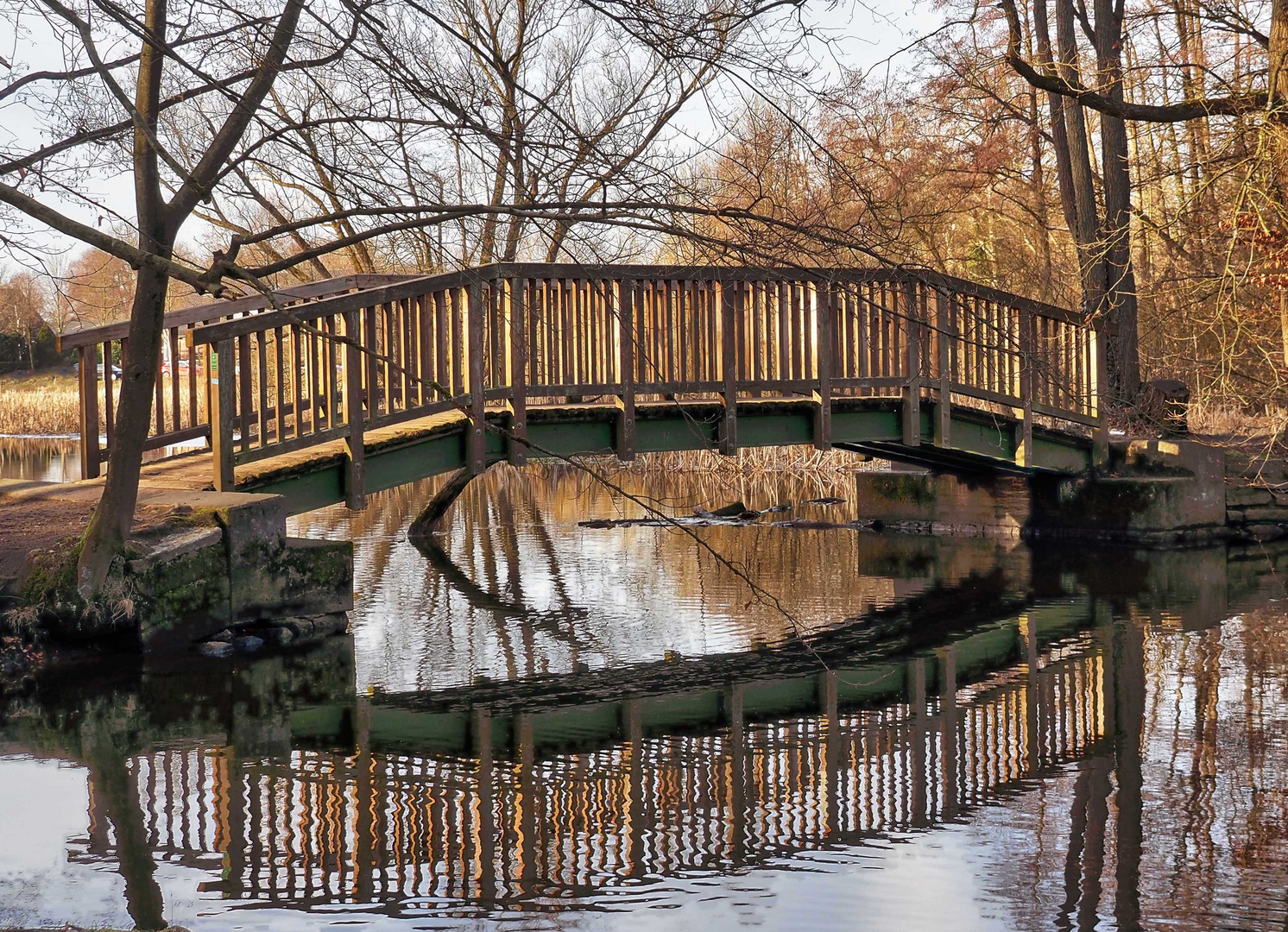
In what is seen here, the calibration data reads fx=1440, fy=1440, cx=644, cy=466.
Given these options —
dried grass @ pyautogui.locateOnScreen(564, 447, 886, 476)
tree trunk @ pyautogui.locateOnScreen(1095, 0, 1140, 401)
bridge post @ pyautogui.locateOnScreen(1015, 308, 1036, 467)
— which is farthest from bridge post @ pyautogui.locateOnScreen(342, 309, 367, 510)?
dried grass @ pyautogui.locateOnScreen(564, 447, 886, 476)

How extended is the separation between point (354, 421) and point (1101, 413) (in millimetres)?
9108

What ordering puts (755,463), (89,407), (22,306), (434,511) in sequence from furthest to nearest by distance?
(755,463) → (22,306) → (434,511) → (89,407)

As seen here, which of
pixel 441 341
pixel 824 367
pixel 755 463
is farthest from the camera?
pixel 755 463

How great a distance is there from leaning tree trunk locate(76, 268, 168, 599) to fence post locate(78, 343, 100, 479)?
3.19 ft

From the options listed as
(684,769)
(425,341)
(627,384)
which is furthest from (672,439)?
(684,769)

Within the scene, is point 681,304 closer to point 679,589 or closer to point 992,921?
point 679,589

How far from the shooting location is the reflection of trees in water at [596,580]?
34.2ft

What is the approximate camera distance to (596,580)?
1356 centimetres

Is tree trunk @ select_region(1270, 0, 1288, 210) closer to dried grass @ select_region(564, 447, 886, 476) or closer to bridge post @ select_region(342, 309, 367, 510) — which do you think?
bridge post @ select_region(342, 309, 367, 510)

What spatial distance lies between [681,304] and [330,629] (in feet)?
14.4

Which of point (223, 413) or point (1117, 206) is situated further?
point (1117, 206)

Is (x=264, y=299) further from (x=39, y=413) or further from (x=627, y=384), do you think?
(x=39, y=413)

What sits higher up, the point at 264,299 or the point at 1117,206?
the point at 1117,206

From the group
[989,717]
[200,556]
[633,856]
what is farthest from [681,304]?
[633,856]
